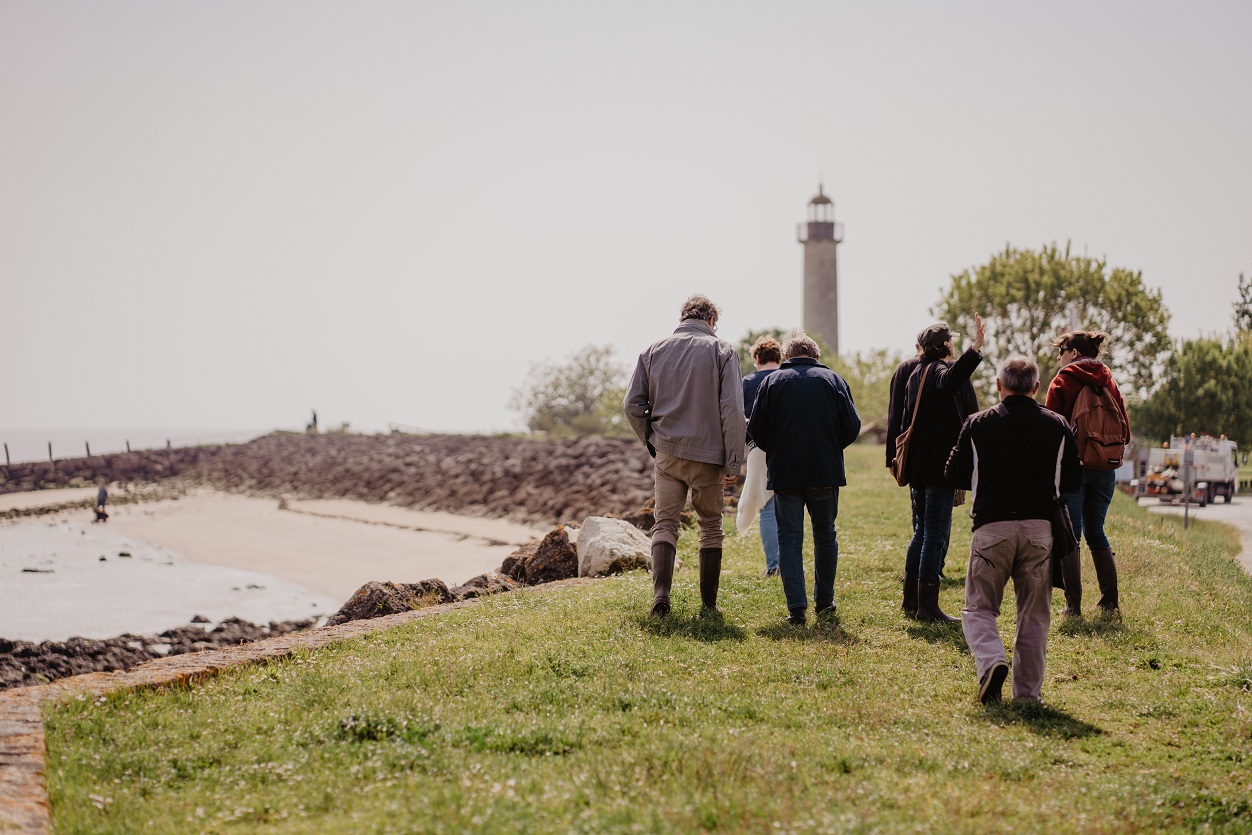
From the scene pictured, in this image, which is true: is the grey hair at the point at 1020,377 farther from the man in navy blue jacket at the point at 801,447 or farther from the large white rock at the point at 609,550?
the large white rock at the point at 609,550

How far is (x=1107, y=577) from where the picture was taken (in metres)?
8.06

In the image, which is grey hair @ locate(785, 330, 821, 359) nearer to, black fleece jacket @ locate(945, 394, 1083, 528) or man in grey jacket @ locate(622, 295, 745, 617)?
man in grey jacket @ locate(622, 295, 745, 617)

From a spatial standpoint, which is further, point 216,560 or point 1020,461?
point 216,560

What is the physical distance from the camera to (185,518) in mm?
37688

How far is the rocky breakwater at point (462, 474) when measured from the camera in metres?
30.8

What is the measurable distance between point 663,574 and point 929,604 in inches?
83.0

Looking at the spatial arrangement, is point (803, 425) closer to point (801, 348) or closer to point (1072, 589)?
point (801, 348)

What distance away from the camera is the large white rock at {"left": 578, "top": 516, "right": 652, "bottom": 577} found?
34.8 ft

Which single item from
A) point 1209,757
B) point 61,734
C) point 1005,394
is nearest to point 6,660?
point 61,734

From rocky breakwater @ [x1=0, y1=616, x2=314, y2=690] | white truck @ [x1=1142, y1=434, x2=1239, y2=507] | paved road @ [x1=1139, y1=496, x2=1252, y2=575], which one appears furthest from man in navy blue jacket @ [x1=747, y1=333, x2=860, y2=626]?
white truck @ [x1=1142, y1=434, x2=1239, y2=507]

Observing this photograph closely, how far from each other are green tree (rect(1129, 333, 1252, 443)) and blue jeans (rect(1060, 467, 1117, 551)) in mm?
39224

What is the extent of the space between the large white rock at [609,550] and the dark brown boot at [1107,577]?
4494 millimetres

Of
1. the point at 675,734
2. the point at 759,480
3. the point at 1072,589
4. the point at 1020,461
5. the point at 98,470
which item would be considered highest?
the point at 1020,461

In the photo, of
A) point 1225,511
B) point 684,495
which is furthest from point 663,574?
point 1225,511
